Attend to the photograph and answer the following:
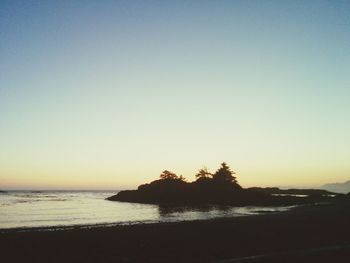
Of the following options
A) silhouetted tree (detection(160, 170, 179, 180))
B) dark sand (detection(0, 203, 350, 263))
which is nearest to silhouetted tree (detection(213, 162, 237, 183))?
silhouetted tree (detection(160, 170, 179, 180))

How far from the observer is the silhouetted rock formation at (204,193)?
76500 mm

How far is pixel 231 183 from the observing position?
A: 86.2 m

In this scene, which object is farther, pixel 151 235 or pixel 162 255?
pixel 151 235

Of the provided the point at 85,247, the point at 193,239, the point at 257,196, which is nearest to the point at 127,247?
the point at 85,247

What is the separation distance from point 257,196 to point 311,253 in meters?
78.0

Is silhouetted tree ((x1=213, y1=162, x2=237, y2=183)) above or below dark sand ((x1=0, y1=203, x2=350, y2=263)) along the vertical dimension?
above

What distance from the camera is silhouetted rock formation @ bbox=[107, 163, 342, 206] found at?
251 feet

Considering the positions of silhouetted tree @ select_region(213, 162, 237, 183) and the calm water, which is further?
silhouetted tree @ select_region(213, 162, 237, 183)

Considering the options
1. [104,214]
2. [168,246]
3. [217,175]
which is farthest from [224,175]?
[168,246]

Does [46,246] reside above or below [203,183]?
below

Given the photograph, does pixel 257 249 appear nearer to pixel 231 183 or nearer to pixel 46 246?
pixel 46 246

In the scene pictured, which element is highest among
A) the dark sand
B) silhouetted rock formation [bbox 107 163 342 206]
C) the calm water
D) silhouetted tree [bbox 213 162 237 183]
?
silhouetted tree [bbox 213 162 237 183]

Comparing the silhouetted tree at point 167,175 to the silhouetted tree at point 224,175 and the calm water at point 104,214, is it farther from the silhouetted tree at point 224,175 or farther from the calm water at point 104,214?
the calm water at point 104,214

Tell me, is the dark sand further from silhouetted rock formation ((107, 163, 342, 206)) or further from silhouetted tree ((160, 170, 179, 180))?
silhouetted tree ((160, 170, 179, 180))
